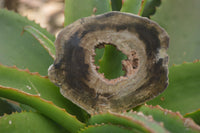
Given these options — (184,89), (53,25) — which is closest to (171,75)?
(184,89)

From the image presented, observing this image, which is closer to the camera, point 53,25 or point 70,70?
point 70,70

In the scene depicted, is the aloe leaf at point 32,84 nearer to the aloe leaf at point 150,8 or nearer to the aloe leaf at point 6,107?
the aloe leaf at point 6,107

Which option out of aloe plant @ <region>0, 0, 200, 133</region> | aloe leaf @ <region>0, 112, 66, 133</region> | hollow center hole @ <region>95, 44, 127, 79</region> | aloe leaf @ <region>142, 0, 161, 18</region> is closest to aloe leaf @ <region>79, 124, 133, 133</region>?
aloe plant @ <region>0, 0, 200, 133</region>

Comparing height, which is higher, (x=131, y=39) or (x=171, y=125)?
(x=131, y=39)

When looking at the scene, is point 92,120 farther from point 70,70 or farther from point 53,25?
point 53,25

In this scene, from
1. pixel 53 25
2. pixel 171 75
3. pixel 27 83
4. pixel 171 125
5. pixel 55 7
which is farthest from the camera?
pixel 55 7
